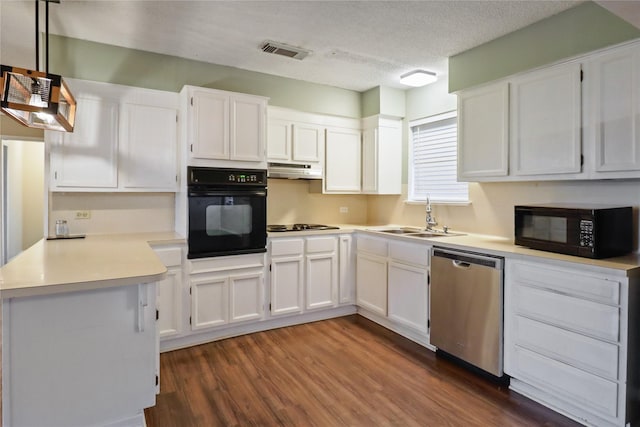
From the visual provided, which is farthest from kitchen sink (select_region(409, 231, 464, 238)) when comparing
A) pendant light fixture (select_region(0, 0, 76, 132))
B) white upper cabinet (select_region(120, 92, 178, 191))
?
pendant light fixture (select_region(0, 0, 76, 132))

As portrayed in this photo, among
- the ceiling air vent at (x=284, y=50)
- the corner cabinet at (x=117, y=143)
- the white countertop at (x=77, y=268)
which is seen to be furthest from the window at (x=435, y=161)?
the white countertop at (x=77, y=268)

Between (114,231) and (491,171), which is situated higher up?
(491,171)

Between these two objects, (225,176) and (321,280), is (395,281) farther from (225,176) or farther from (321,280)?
(225,176)

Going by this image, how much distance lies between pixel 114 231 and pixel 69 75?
→ 135cm

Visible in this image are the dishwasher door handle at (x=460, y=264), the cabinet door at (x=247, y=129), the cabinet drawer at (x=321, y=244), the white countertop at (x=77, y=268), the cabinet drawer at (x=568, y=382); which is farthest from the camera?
the cabinet drawer at (x=321, y=244)

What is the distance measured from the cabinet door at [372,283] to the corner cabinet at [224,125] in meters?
1.50

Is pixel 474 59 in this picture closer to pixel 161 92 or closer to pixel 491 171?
pixel 491 171

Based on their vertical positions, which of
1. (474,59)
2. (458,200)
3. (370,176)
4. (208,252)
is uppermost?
(474,59)

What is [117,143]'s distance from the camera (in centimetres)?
315

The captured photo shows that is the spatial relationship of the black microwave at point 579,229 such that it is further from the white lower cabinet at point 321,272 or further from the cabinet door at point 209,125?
the cabinet door at point 209,125

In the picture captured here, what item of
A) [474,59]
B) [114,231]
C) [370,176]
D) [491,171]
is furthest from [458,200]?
[114,231]

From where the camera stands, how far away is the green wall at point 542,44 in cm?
231

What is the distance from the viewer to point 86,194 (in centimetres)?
322

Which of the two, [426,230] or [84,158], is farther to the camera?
[426,230]
